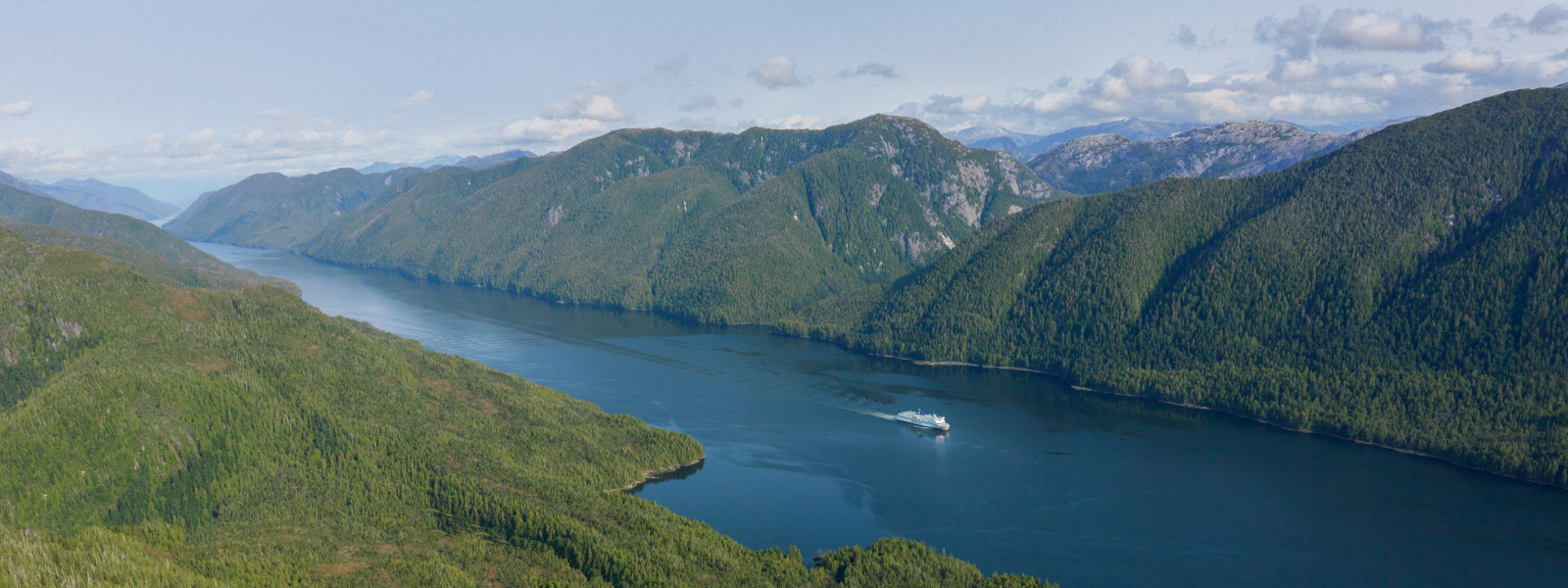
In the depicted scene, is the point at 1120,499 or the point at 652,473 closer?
the point at 1120,499

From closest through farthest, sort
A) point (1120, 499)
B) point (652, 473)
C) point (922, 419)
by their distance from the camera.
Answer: point (1120, 499) < point (652, 473) < point (922, 419)

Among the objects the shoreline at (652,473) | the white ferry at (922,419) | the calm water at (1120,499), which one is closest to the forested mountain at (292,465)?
the shoreline at (652,473)

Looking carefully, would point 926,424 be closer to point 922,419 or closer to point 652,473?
point 922,419

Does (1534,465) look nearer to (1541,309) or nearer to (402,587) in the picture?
(1541,309)

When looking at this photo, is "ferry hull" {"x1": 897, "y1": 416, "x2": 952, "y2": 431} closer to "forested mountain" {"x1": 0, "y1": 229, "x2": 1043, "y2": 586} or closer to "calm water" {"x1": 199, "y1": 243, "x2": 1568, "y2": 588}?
"calm water" {"x1": 199, "y1": 243, "x2": 1568, "y2": 588}

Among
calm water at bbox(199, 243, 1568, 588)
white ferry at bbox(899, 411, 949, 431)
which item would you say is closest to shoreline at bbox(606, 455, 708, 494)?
calm water at bbox(199, 243, 1568, 588)

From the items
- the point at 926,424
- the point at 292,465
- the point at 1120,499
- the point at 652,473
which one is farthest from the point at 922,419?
the point at 292,465
